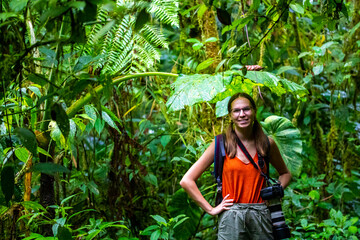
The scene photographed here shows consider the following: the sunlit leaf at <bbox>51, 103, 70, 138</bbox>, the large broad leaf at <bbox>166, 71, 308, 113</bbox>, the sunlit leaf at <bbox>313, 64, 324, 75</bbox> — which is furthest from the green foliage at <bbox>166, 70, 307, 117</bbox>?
the sunlit leaf at <bbox>51, 103, 70, 138</bbox>

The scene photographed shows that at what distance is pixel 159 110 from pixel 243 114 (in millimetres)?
1603

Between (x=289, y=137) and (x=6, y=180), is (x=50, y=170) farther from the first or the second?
(x=289, y=137)

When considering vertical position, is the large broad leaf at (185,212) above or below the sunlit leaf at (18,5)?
below

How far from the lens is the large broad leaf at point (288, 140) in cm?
339

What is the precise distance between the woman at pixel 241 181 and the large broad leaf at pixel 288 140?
0.69 m

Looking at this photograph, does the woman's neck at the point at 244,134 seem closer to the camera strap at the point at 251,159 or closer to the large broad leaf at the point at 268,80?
the camera strap at the point at 251,159

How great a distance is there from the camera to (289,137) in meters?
3.42

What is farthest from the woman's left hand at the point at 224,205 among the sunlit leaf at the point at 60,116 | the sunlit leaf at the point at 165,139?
Result: the sunlit leaf at the point at 60,116

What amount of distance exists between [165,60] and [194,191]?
3673 mm

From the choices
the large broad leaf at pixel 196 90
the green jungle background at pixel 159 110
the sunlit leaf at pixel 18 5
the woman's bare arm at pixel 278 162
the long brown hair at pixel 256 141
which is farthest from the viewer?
the large broad leaf at pixel 196 90

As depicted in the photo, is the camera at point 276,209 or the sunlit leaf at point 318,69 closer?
the camera at point 276,209

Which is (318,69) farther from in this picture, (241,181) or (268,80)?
(241,181)

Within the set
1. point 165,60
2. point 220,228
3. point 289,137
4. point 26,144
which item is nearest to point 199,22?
point 289,137

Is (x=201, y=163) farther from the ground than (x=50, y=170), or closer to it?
closer to it
